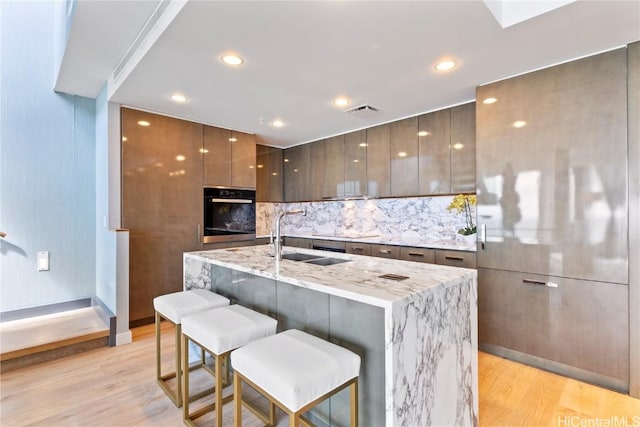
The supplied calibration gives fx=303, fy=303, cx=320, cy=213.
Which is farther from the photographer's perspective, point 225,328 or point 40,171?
point 40,171

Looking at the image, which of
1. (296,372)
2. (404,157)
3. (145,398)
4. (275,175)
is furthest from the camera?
(275,175)

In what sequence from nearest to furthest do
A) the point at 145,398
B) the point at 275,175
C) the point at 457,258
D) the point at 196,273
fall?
1. the point at 145,398
2. the point at 196,273
3. the point at 457,258
4. the point at 275,175

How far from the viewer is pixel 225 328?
4.98 ft

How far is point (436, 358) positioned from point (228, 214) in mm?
3196

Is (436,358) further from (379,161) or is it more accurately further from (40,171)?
(40,171)

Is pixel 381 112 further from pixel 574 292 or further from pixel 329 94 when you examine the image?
pixel 574 292

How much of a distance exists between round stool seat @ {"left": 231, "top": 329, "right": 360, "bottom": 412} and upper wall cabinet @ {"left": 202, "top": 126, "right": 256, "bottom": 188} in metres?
2.87

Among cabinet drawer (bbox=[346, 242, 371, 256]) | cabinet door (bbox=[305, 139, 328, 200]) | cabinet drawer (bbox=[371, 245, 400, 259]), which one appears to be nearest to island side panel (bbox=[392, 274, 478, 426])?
cabinet drawer (bbox=[371, 245, 400, 259])

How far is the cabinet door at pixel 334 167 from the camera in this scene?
13.9ft

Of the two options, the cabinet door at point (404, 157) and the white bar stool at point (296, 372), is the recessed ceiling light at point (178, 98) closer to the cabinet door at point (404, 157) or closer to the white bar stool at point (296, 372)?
the cabinet door at point (404, 157)

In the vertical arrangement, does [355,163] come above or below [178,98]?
below

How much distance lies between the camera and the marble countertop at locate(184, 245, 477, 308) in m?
1.22

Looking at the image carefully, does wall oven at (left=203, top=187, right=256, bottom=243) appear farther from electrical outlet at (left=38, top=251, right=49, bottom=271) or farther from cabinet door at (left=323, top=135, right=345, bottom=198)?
electrical outlet at (left=38, top=251, right=49, bottom=271)

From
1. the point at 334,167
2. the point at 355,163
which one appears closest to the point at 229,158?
the point at 334,167
